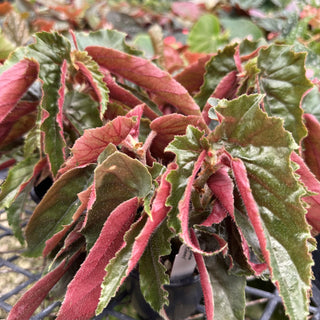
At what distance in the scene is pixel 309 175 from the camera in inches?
16.9

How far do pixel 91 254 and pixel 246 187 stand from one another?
18 cm

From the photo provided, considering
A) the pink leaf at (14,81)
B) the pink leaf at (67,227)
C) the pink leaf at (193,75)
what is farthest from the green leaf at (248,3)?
the pink leaf at (67,227)

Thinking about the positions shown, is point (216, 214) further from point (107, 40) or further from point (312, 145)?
point (107, 40)

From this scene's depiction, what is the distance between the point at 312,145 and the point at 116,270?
0.36 m

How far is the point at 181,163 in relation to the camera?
39 cm

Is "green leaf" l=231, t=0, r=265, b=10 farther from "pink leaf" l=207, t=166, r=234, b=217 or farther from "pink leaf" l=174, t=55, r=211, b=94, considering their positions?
"pink leaf" l=207, t=166, r=234, b=217

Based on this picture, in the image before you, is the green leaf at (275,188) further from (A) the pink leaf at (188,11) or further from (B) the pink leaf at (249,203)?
(A) the pink leaf at (188,11)

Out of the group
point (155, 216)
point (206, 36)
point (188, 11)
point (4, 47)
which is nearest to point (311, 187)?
point (155, 216)

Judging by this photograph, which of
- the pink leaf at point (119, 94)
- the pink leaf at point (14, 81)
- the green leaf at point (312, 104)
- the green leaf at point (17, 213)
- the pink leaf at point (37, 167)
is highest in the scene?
the pink leaf at point (14, 81)

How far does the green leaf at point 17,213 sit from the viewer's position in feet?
1.92

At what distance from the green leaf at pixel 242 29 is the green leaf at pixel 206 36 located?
0.16 feet

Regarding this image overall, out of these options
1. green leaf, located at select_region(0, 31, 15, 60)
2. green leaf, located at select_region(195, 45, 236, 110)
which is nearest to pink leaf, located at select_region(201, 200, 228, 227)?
green leaf, located at select_region(195, 45, 236, 110)

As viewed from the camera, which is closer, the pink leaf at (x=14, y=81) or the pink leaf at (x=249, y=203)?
the pink leaf at (x=249, y=203)

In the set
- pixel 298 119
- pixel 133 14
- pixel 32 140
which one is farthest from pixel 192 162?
pixel 133 14
